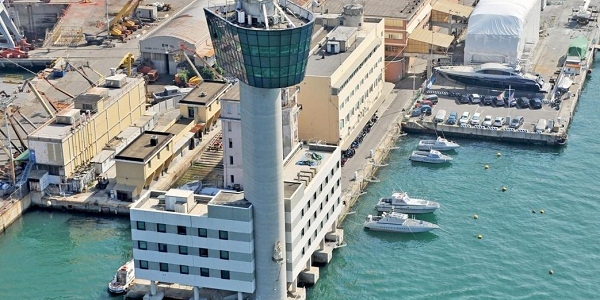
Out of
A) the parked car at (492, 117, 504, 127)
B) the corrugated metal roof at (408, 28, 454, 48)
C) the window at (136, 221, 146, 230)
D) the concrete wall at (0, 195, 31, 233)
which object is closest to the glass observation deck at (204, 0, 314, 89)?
the window at (136, 221, 146, 230)

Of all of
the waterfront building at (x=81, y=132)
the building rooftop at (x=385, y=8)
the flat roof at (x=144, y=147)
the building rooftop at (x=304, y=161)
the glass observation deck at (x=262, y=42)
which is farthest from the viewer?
the building rooftop at (x=385, y=8)

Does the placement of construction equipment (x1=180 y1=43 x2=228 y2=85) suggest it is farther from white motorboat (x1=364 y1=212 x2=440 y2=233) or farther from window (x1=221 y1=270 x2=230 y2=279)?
window (x1=221 y1=270 x2=230 y2=279)

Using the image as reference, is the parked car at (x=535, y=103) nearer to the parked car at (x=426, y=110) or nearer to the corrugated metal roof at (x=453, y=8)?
the parked car at (x=426, y=110)

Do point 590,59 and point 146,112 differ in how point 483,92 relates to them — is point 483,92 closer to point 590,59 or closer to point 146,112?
point 590,59

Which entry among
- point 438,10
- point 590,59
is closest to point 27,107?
point 438,10

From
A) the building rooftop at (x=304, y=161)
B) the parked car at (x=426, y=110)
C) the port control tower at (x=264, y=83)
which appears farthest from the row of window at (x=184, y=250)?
the parked car at (x=426, y=110)

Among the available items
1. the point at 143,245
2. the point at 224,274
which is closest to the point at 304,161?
the point at 224,274
